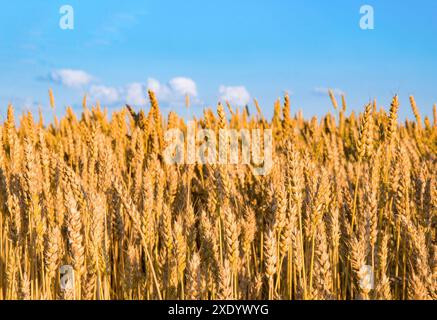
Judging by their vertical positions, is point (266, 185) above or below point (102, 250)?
above

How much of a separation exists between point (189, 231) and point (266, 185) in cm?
38

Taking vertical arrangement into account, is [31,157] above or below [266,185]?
above

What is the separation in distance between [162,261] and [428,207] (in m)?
1.28

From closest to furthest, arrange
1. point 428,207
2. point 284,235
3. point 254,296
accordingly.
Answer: point 284,235
point 254,296
point 428,207

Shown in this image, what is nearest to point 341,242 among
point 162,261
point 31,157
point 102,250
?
point 162,261

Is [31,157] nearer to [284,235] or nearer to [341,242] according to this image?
[284,235]

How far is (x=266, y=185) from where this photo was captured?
7.29ft
